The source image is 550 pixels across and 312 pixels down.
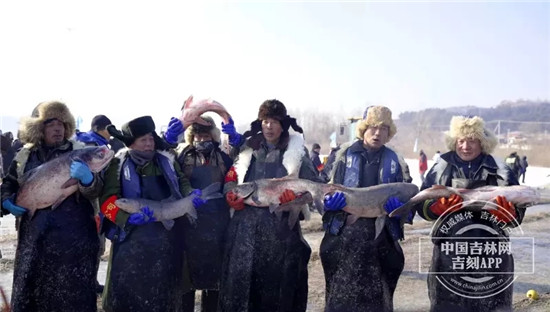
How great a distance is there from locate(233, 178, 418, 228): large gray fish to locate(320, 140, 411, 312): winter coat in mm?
129

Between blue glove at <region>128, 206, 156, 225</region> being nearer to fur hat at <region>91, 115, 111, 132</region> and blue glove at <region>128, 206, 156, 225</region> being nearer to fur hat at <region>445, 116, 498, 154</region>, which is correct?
fur hat at <region>445, 116, 498, 154</region>

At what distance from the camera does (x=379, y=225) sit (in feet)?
15.0

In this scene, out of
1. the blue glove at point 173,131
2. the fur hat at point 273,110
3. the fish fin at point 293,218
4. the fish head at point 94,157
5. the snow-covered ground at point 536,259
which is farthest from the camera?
the snow-covered ground at point 536,259

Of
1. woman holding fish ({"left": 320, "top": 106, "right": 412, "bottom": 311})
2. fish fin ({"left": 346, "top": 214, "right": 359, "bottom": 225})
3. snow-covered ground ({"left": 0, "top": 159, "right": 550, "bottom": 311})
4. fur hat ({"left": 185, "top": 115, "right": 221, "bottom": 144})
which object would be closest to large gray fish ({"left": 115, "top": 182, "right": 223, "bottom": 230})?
fur hat ({"left": 185, "top": 115, "right": 221, "bottom": 144})

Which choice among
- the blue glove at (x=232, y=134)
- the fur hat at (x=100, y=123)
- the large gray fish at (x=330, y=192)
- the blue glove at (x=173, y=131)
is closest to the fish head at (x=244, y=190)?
the large gray fish at (x=330, y=192)

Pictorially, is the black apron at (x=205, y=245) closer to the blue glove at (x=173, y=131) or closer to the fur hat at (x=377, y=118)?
the blue glove at (x=173, y=131)

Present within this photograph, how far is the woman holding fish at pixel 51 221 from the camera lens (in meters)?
4.27

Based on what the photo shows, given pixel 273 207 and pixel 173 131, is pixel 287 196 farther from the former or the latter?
pixel 173 131

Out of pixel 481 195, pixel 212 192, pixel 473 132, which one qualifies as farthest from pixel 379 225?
pixel 212 192

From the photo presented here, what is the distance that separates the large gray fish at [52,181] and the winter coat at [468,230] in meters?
3.10

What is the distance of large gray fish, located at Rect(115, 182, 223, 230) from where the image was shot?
4.23m

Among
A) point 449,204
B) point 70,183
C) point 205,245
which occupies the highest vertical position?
point 70,183

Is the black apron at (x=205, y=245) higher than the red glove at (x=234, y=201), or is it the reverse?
the red glove at (x=234, y=201)

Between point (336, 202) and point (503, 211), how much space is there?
1.50 meters
